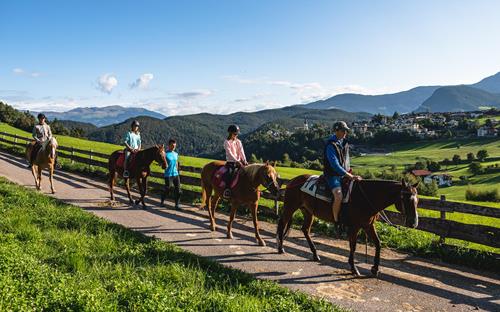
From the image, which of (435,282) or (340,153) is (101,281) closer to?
(340,153)

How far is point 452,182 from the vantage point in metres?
84.2

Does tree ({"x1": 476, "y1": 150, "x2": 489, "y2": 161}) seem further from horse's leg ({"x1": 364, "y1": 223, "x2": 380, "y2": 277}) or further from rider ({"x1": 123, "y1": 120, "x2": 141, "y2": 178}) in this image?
horse's leg ({"x1": 364, "y1": 223, "x2": 380, "y2": 277})

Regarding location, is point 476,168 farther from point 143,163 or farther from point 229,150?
point 229,150

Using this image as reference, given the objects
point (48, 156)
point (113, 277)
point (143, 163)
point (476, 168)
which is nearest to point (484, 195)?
point (143, 163)

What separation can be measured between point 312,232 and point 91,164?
1639 centimetres

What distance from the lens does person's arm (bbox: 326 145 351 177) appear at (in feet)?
25.9

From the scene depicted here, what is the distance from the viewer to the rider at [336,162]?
800 cm

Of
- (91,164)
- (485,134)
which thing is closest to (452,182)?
(485,134)

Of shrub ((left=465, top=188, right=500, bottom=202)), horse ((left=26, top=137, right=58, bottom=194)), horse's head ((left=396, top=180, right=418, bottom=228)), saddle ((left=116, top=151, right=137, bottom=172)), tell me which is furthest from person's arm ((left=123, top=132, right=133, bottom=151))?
shrub ((left=465, top=188, right=500, bottom=202))

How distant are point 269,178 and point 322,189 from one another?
1519 mm

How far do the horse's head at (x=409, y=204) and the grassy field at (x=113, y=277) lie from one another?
2.62 meters

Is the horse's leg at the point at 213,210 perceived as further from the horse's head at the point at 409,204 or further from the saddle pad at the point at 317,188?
the horse's head at the point at 409,204

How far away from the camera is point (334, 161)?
26.3ft

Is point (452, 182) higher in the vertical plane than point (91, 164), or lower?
lower
